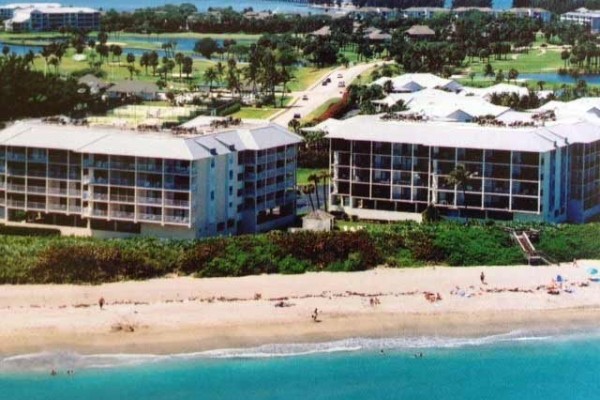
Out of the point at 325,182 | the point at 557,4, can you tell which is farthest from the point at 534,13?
the point at 325,182

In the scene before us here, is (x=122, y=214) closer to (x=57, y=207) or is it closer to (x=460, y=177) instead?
(x=57, y=207)

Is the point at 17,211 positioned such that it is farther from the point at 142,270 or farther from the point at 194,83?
the point at 194,83

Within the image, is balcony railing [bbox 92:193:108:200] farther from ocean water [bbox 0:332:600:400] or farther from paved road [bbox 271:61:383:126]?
paved road [bbox 271:61:383:126]

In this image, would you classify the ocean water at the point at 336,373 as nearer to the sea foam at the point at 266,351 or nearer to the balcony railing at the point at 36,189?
the sea foam at the point at 266,351

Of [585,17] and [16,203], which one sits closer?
[16,203]

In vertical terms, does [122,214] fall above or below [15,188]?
below

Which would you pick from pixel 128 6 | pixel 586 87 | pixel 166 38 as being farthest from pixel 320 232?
pixel 128 6

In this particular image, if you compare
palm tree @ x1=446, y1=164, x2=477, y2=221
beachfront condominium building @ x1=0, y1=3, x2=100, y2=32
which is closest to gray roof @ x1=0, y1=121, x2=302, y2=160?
palm tree @ x1=446, y1=164, x2=477, y2=221
